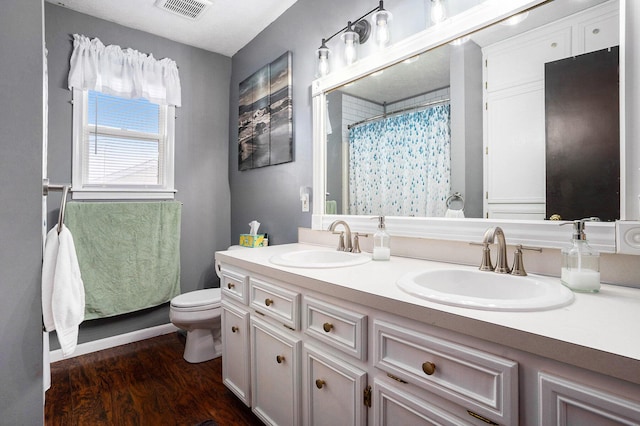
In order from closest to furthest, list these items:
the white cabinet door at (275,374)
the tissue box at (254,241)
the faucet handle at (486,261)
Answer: the faucet handle at (486,261) → the white cabinet door at (275,374) → the tissue box at (254,241)

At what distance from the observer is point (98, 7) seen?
231 centimetres

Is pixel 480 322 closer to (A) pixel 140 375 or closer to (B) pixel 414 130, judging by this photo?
(B) pixel 414 130

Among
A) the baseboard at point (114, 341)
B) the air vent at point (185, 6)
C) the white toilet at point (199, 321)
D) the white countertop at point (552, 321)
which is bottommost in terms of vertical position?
the baseboard at point (114, 341)

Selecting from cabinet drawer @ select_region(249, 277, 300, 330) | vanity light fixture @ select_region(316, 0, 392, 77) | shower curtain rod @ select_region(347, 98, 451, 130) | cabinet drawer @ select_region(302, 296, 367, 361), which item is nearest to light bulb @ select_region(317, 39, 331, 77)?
vanity light fixture @ select_region(316, 0, 392, 77)

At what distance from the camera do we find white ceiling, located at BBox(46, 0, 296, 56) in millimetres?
2285

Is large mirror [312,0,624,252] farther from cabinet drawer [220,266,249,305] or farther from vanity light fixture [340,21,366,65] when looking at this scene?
cabinet drawer [220,266,249,305]

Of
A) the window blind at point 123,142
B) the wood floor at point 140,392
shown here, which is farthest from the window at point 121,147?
the wood floor at point 140,392

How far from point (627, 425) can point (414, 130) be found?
1.27 m

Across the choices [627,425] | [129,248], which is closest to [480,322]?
[627,425]

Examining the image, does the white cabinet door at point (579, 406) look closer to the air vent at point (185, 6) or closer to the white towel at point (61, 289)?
the white towel at point (61, 289)

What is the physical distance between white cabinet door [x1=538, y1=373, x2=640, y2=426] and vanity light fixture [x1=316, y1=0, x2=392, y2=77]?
162 centimetres

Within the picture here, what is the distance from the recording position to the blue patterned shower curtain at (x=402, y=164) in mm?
1450

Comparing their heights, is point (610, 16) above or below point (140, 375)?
above

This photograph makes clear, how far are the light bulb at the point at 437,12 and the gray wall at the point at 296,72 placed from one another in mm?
59
